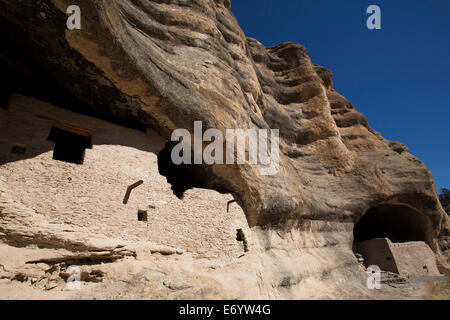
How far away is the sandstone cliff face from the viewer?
5.37 metres

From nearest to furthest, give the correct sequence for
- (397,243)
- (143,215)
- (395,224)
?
(143,215) < (397,243) < (395,224)

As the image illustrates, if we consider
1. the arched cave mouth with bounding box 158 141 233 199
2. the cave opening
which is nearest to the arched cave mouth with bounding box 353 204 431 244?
the arched cave mouth with bounding box 158 141 233 199

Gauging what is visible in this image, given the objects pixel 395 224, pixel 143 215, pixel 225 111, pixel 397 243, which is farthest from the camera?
pixel 395 224

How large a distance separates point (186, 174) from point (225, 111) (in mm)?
2392

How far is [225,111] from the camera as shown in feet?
25.6

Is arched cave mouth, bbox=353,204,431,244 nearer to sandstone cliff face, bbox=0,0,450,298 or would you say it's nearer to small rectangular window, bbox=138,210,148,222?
sandstone cliff face, bbox=0,0,450,298

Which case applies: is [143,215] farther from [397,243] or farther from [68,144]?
[397,243]

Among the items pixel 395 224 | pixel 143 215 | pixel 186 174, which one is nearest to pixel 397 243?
pixel 395 224

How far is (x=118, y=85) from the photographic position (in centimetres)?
624

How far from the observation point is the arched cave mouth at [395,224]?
14.4 meters

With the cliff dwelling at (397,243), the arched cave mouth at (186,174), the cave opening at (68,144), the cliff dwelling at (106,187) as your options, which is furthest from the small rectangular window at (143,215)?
the cliff dwelling at (397,243)

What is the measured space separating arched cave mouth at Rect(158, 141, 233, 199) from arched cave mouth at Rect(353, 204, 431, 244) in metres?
10.5
